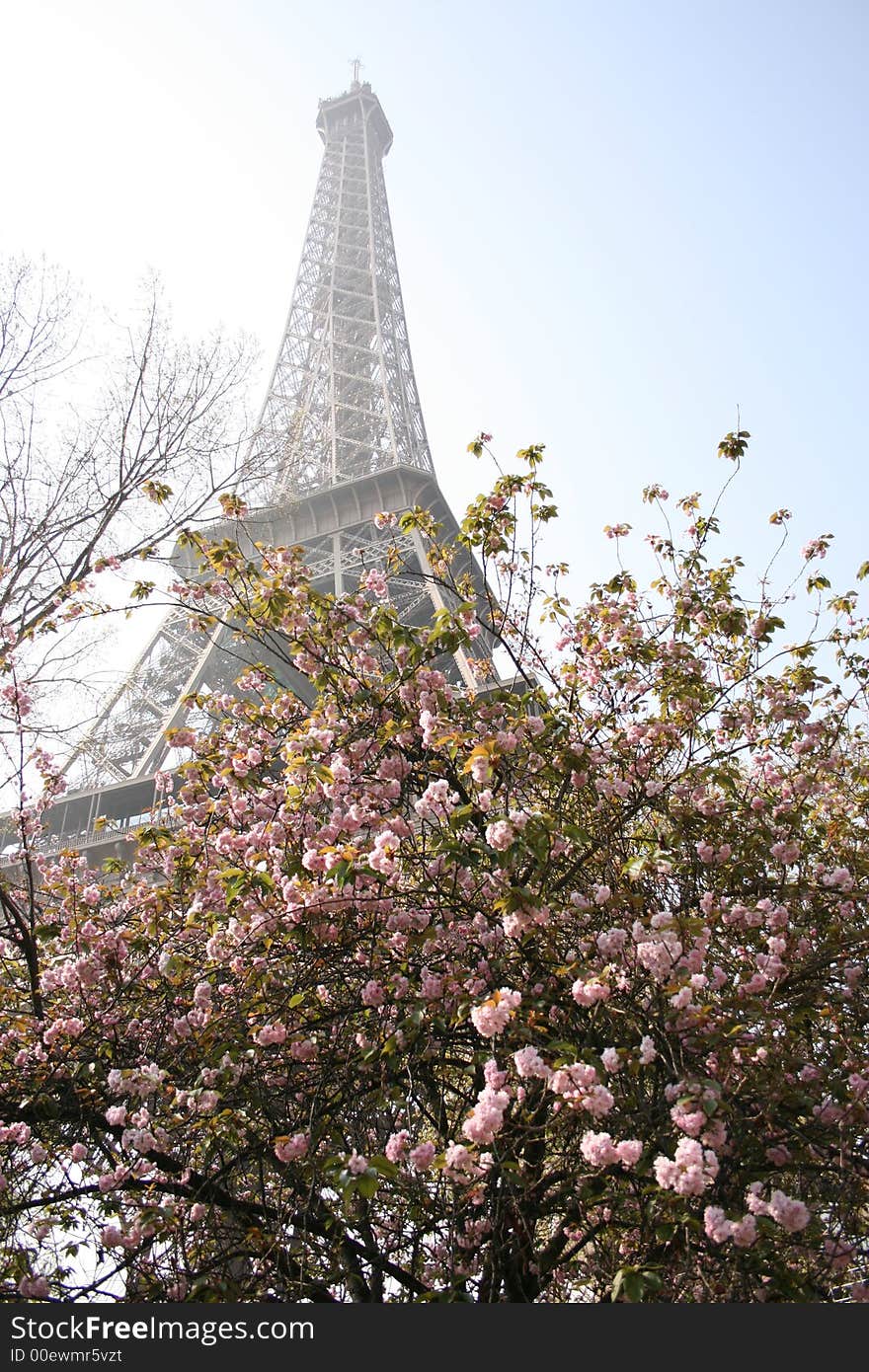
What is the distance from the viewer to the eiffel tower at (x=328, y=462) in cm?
1524

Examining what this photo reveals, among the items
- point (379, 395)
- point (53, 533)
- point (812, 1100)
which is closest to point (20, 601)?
point (53, 533)

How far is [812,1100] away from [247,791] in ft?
9.65

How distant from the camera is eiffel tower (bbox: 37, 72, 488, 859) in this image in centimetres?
1524

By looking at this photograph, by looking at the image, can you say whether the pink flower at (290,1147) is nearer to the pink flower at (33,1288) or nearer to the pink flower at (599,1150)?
the pink flower at (33,1288)

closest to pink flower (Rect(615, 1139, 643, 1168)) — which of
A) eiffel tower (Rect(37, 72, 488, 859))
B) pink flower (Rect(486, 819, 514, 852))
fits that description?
pink flower (Rect(486, 819, 514, 852))

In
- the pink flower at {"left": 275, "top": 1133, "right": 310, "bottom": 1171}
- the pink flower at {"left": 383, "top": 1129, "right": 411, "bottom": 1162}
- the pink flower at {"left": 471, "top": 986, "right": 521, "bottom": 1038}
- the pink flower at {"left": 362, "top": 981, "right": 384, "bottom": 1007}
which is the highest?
the pink flower at {"left": 362, "top": 981, "right": 384, "bottom": 1007}

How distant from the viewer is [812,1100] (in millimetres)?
3162

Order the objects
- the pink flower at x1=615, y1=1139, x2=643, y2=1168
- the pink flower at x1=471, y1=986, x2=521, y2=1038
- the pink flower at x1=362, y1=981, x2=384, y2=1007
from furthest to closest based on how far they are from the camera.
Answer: the pink flower at x1=362, y1=981, x2=384, y2=1007, the pink flower at x1=471, y1=986, x2=521, y2=1038, the pink flower at x1=615, y1=1139, x2=643, y2=1168

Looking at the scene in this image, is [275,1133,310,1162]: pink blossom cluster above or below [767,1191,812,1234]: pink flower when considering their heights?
above

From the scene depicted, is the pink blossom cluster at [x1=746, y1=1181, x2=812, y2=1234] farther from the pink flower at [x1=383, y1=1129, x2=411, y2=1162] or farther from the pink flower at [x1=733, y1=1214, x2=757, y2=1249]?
the pink flower at [x1=383, y1=1129, x2=411, y2=1162]

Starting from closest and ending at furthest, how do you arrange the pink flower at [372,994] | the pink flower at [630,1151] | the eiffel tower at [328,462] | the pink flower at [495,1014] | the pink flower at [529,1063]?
the pink flower at [630,1151] → the pink flower at [529,1063] → the pink flower at [495,1014] → the pink flower at [372,994] → the eiffel tower at [328,462]

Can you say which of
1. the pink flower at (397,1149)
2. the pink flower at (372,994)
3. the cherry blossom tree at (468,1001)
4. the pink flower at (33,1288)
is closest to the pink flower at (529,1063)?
the cherry blossom tree at (468,1001)

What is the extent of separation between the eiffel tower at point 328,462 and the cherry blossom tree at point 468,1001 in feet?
5.10

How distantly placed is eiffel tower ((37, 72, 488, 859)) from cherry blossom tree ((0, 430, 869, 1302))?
1.56 metres
